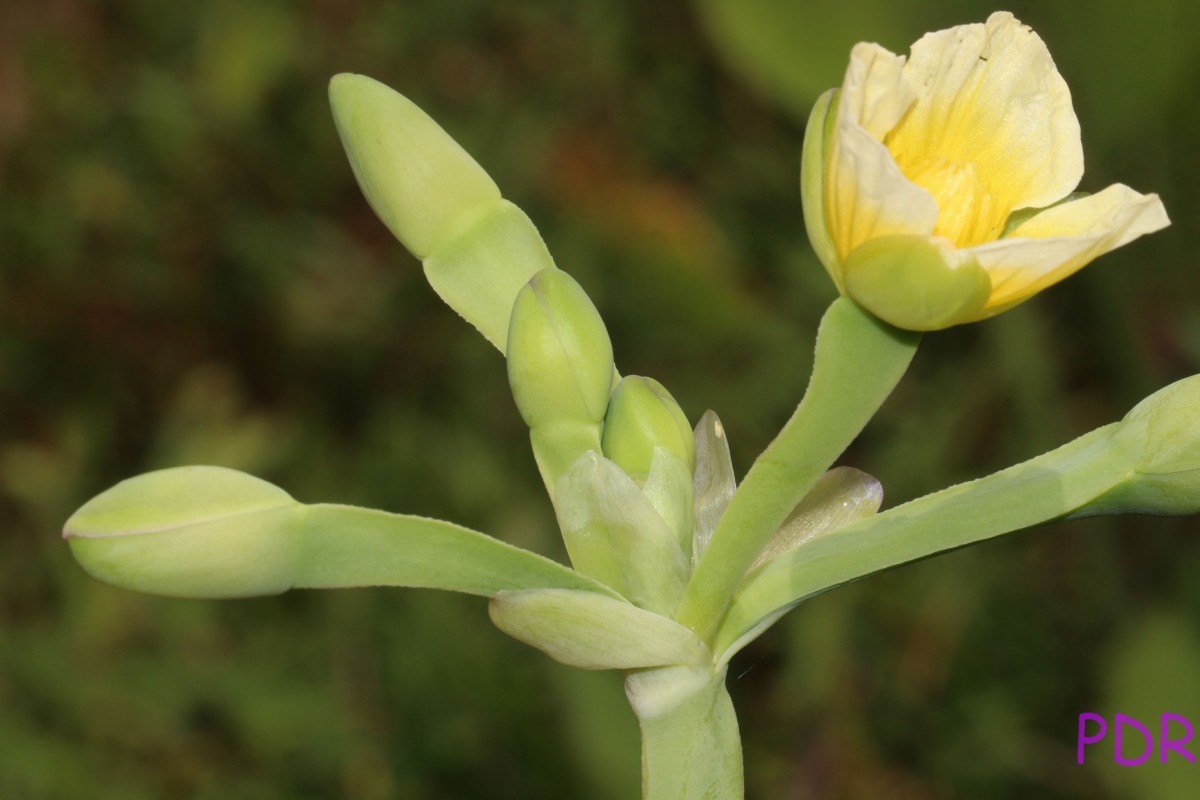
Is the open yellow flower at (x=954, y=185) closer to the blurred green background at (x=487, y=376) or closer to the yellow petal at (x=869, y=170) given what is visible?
the yellow petal at (x=869, y=170)

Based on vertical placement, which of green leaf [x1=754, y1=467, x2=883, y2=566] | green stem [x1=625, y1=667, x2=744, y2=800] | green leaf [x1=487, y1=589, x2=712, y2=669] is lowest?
green stem [x1=625, y1=667, x2=744, y2=800]

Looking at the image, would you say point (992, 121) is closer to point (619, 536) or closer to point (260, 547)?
point (619, 536)

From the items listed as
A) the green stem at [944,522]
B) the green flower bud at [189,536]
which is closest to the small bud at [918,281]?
the green stem at [944,522]

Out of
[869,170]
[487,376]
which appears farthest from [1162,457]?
[487,376]

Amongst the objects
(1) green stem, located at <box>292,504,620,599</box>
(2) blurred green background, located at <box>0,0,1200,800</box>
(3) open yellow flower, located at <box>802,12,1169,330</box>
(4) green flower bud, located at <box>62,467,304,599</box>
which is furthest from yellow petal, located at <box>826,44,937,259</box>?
(2) blurred green background, located at <box>0,0,1200,800</box>

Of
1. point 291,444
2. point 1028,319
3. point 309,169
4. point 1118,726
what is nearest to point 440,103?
point 309,169

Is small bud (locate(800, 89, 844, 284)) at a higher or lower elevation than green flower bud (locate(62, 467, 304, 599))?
higher

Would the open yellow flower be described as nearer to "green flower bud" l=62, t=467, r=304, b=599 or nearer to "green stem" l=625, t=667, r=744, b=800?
"green stem" l=625, t=667, r=744, b=800
